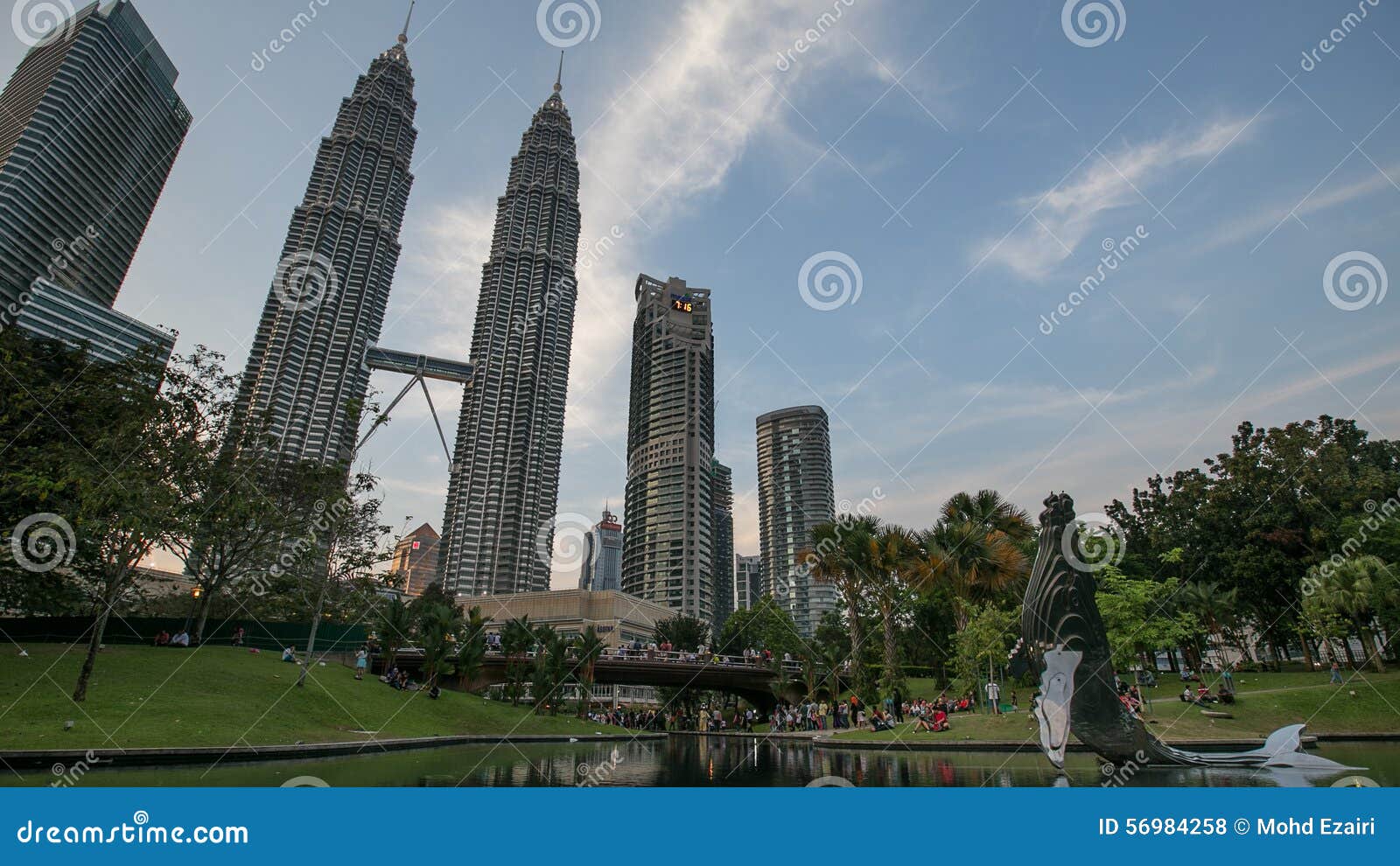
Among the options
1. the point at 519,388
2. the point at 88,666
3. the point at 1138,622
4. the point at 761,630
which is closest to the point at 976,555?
the point at 1138,622

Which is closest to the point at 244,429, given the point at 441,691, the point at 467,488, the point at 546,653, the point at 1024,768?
the point at 441,691

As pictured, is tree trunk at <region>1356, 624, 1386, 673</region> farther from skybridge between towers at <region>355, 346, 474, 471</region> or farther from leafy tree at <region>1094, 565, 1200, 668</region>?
skybridge between towers at <region>355, 346, 474, 471</region>

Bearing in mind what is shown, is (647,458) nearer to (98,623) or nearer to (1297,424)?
(1297,424)

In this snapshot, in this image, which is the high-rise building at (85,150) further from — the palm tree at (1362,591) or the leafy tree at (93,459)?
the palm tree at (1362,591)

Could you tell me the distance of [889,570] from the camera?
34219 millimetres

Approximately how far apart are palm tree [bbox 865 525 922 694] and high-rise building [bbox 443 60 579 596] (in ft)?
403

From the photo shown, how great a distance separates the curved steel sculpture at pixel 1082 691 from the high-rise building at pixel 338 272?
395 ft

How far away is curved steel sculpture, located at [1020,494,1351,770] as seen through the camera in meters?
13.6

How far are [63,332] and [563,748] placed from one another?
101 metres

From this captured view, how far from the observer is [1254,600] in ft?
144

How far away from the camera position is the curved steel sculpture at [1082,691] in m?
13.6

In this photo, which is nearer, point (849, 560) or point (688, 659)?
point (849, 560)

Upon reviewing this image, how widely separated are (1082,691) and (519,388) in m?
151

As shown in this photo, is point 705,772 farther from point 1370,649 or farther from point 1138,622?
point 1370,649
